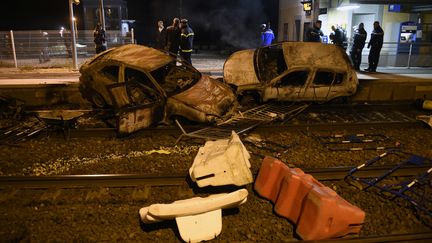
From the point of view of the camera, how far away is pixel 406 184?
5383 mm

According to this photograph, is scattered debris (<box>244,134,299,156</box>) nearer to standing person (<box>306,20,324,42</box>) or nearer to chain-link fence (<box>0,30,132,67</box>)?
standing person (<box>306,20,324,42</box>)

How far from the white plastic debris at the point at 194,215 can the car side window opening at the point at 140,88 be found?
3817mm

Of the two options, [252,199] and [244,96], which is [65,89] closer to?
[244,96]

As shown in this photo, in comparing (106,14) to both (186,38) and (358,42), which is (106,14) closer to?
(186,38)

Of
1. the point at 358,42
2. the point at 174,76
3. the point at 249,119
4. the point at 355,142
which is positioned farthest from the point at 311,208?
the point at 358,42

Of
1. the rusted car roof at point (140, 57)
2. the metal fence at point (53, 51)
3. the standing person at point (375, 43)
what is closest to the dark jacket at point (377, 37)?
the standing person at point (375, 43)

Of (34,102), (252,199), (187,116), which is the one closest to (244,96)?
(187,116)

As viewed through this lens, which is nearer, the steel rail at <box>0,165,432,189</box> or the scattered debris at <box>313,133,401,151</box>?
the steel rail at <box>0,165,432,189</box>

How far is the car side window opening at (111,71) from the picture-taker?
8.40 m

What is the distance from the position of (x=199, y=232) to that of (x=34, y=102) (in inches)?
298

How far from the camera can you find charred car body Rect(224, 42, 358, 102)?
29.9ft

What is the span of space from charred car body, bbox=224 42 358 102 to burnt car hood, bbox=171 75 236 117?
3.12 feet

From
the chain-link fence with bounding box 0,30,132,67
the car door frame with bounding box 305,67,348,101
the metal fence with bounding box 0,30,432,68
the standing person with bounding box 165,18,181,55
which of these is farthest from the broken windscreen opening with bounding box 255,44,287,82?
the chain-link fence with bounding box 0,30,132,67

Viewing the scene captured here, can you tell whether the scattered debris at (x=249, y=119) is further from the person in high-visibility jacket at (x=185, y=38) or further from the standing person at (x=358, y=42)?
the standing person at (x=358, y=42)
